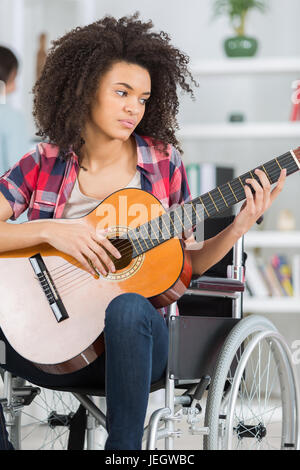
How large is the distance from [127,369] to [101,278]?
0.21 m

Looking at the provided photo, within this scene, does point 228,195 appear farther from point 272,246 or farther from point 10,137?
point 272,246

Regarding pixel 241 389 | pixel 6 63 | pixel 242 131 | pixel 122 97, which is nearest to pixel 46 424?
pixel 241 389

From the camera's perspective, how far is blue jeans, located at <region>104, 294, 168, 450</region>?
1.25m

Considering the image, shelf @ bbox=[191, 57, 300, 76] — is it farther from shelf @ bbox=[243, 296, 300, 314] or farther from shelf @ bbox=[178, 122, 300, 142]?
shelf @ bbox=[243, 296, 300, 314]

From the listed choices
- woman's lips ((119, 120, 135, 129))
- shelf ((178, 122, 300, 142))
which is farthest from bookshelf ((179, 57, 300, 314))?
woman's lips ((119, 120, 135, 129))

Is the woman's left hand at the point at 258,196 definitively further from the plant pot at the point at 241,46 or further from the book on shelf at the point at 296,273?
the plant pot at the point at 241,46

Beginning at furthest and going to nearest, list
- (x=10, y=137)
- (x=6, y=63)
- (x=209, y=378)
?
(x=6, y=63)
(x=10, y=137)
(x=209, y=378)

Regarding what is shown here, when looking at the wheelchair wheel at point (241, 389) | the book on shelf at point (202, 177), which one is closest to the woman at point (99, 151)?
the wheelchair wheel at point (241, 389)

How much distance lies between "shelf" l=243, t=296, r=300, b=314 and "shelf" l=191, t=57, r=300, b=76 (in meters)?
1.00

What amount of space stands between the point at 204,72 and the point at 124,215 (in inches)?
78.2

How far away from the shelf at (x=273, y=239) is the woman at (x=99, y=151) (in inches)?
65.8

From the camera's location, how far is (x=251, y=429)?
159 cm

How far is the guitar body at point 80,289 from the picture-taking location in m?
1.36

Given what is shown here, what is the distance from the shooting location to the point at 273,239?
322 cm
